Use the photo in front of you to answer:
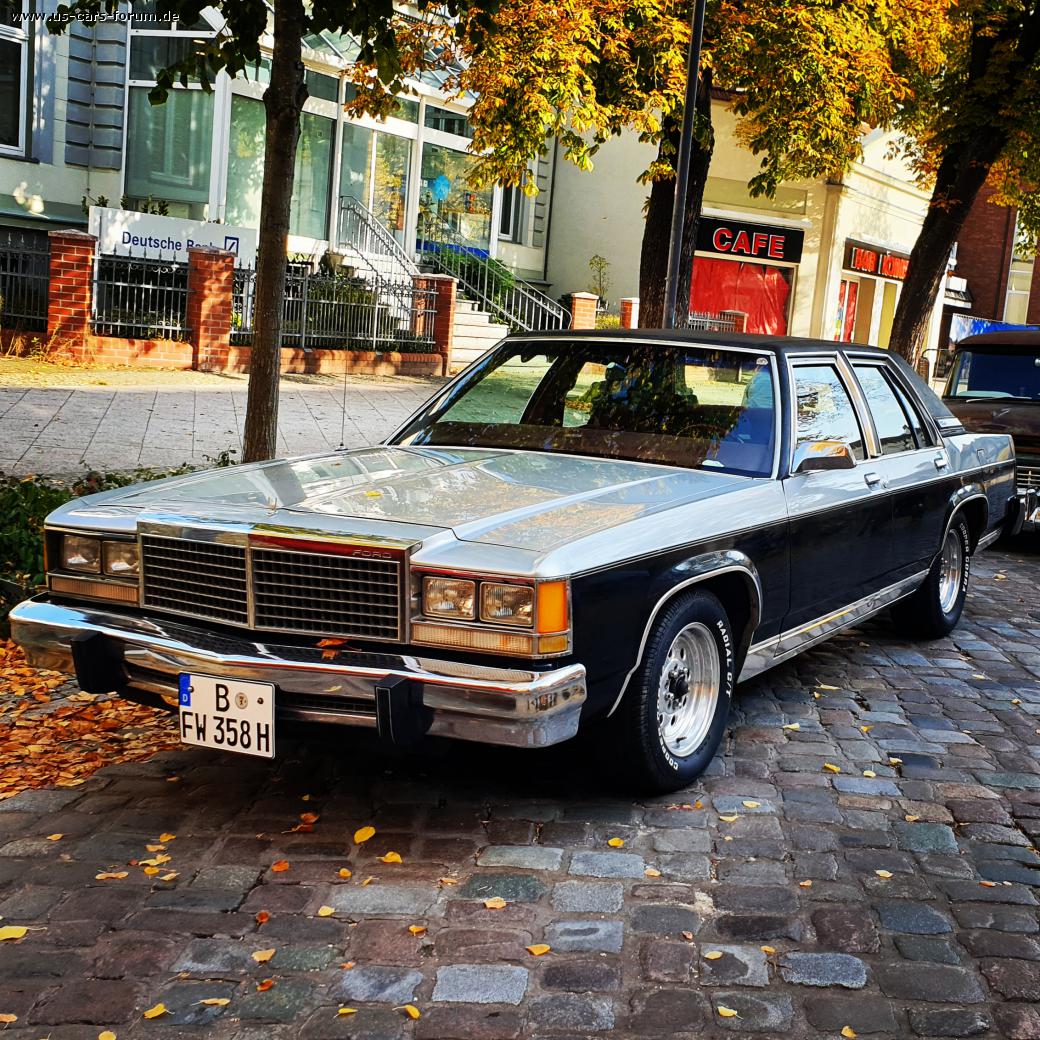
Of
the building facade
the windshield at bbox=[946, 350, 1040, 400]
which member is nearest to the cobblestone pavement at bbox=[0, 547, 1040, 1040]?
the windshield at bbox=[946, 350, 1040, 400]

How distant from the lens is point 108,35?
21609mm

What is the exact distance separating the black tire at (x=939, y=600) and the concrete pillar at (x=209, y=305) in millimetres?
12942

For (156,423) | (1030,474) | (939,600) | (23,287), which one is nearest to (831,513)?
(939,600)

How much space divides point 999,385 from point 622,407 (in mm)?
7451

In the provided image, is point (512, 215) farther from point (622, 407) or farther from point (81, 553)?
point (81, 553)

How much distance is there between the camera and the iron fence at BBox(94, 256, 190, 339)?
17797mm

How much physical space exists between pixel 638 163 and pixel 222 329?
16.3 meters

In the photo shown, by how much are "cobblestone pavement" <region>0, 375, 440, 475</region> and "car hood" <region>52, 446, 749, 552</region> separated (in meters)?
6.19

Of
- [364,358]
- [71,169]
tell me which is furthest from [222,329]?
[71,169]

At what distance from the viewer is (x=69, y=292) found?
56.9ft

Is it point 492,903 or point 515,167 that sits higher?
point 515,167

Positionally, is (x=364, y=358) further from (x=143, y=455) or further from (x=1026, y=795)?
(x=1026, y=795)

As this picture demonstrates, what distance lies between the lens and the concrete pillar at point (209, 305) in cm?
1814

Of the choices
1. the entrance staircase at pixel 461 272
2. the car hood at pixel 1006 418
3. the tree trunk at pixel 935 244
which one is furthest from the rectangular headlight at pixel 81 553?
the entrance staircase at pixel 461 272
